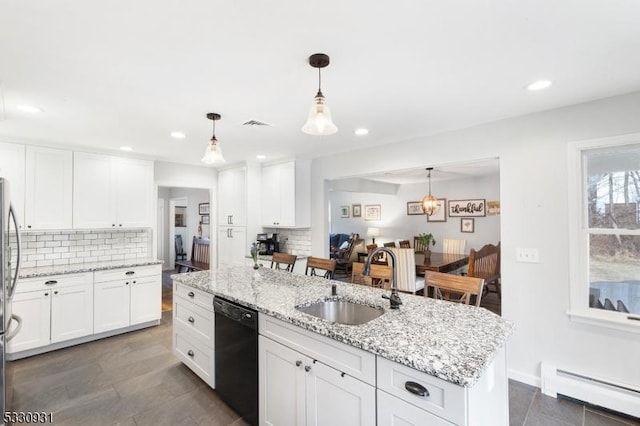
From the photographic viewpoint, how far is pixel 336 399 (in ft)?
4.86

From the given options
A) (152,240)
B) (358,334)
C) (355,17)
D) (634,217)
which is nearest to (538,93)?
(634,217)

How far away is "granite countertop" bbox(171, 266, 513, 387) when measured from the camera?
118 cm

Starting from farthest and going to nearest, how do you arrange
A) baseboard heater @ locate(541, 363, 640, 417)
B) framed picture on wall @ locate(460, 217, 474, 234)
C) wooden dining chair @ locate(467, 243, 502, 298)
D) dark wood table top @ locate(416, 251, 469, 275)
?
framed picture on wall @ locate(460, 217, 474, 234), wooden dining chair @ locate(467, 243, 502, 298), dark wood table top @ locate(416, 251, 469, 275), baseboard heater @ locate(541, 363, 640, 417)

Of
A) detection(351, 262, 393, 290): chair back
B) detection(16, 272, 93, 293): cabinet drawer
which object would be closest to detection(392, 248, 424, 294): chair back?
detection(351, 262, 393, 290): chair back

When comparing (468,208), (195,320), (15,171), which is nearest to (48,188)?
(15,171)

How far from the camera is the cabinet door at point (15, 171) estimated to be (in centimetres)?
325

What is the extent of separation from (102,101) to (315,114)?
180 centimetres

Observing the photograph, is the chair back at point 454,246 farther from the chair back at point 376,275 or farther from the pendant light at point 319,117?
the pendant light at point 319,117

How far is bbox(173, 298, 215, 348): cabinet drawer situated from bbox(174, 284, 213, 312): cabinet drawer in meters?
0.04

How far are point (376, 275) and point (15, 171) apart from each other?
156 inches

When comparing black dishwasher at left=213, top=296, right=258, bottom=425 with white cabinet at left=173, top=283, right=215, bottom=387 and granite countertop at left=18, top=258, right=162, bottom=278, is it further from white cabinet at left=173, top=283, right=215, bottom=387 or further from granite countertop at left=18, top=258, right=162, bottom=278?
granite countertop at left=18, top=258, right=162, bottom=278

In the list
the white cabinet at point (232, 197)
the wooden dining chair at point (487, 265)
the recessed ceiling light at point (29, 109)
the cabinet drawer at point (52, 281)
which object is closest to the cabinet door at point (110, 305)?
the cabinet drawer at point (52, 281)

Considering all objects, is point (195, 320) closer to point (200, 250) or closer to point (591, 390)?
point (591, 390)

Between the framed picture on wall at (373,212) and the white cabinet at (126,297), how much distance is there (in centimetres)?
550
